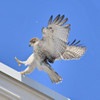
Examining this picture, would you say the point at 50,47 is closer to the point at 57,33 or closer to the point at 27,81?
the point at 57,33

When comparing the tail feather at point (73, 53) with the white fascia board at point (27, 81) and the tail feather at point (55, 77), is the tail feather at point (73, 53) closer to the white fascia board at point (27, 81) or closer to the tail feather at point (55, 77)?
the tail feather at point (55, 77)

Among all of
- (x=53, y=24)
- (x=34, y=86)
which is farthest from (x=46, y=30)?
(x=34, y=86)

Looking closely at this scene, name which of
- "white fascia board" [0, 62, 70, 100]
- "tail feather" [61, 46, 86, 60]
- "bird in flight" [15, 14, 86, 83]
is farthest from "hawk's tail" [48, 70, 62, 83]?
"tail feather" [61, 46, 86, 60]

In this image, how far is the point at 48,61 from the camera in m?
6.43

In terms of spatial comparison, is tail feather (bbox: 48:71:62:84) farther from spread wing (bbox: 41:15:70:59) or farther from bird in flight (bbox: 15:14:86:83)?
spread wing (bbox: 41:15:70:59)

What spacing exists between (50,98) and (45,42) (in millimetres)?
1144

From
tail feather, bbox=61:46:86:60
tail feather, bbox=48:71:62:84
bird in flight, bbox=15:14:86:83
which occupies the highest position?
tail feather, bbox=61:46:86:60

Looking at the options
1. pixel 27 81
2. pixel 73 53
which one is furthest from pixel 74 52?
pixel 27 81

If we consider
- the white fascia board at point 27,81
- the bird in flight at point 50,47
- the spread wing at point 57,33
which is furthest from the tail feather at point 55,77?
the spread wing at point 57,33

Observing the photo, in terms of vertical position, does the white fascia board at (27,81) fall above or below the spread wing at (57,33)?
below

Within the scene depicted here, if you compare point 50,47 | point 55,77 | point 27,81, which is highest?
point 50,47

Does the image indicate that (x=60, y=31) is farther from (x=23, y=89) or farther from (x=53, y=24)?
(x=23, y=89)

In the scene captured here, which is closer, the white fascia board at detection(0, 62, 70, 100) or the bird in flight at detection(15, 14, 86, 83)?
the white fascia board at detection(0, 62, 70, 100)

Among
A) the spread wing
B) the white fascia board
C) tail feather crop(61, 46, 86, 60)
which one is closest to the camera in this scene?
the white fascia board
